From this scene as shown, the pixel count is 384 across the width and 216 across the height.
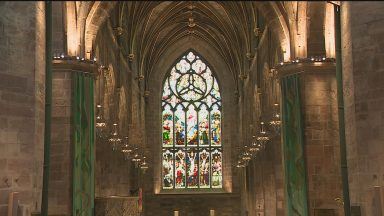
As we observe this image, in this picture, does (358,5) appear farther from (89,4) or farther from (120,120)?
(120,120)

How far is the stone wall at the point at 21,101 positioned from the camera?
525 inches

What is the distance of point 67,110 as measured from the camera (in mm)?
18828

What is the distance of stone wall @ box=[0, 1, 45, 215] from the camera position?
43.8 ft

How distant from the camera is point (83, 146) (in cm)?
1906

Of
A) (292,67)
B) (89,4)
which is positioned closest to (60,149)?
(89,4)

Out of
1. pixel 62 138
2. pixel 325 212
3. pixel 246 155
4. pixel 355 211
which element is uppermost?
pixel 62 138

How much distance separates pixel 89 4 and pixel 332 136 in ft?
28.9

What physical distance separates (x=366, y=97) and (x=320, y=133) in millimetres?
5873

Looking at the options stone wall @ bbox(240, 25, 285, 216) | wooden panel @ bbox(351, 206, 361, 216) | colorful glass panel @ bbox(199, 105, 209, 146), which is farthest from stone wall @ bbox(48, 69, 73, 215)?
colorful glass panel @ bbox(199, 105, 209, 146)

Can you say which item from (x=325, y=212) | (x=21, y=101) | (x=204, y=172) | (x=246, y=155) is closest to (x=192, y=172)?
Answer: (x=204, y=172)

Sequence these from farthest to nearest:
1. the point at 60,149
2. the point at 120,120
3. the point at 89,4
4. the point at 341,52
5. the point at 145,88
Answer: the point at 145,88, the point at 120,120, the point at 89,4, the point at 60,149, the point at 341,52

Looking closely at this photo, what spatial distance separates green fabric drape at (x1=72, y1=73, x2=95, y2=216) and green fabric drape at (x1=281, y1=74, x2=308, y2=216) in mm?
6111

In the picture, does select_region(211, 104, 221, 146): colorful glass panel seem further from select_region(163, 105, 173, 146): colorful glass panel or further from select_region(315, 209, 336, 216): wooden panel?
select_region(315, 209, 336, 216): wooden panel

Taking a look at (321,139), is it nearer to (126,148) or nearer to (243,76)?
(126,148)
